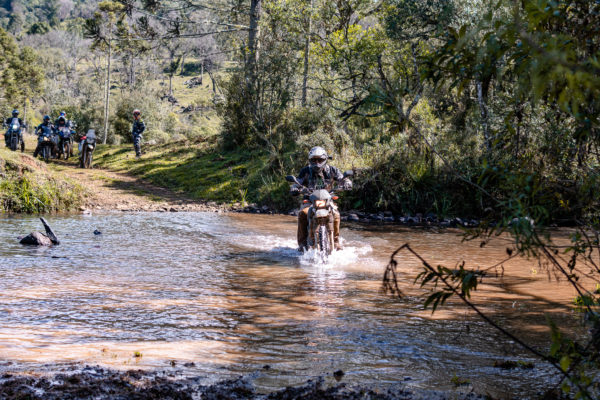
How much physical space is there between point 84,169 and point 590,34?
22667 mm

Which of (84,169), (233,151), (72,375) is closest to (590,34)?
(72,375)

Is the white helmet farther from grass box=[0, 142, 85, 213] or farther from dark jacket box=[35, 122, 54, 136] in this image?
dark jacket box=[35, 122, 54, 136]

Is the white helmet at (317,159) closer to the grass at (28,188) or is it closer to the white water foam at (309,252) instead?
the white water foam at (309,252)

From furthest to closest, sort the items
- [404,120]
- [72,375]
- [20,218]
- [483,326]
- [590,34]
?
[20,218] < [483,326] < [72,375] < [404,120] < [590,34]

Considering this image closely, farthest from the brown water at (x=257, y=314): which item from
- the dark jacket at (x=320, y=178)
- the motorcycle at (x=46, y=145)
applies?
the motorcycle at (x=46, y=145)

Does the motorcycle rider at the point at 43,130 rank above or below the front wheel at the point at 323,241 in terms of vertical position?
above

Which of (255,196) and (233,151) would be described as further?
(233,151)

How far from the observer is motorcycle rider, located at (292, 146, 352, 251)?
10.0 metres

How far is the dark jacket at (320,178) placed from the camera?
34.3ft

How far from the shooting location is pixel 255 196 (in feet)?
57.7

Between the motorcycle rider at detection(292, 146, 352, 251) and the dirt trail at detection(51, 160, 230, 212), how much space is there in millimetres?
6509

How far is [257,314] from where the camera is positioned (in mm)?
6199

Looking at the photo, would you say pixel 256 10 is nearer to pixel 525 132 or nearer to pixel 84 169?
pixel 84 169

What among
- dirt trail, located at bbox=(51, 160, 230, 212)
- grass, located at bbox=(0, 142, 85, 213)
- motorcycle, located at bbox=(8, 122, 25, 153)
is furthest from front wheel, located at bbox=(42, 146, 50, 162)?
grass, located at bbox=(0, 142, 85, 213)
